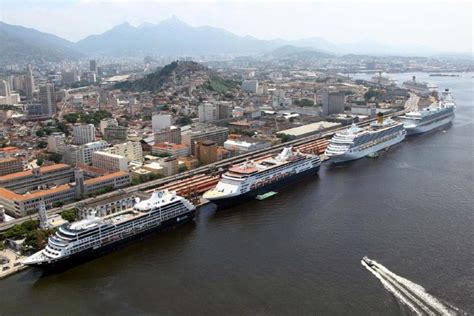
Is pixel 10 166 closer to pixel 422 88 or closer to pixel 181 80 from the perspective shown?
pixel 181 80

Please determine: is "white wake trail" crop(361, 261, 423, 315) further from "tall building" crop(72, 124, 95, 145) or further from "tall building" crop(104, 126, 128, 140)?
"tall building" crop(104, 126, 128, 140)

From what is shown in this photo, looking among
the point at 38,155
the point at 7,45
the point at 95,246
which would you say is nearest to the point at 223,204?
the point at 95,246

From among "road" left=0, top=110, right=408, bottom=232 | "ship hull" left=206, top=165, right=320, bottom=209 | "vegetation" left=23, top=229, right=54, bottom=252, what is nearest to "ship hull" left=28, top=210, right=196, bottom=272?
"vegetation" left=23, top=229, right=54, bottom=252

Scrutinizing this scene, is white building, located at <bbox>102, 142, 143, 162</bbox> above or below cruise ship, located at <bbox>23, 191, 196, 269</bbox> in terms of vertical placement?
above

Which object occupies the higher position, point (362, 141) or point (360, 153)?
point (362, 141)

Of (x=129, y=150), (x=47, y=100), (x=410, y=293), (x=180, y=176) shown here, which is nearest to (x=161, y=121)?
(x=129, y=150)

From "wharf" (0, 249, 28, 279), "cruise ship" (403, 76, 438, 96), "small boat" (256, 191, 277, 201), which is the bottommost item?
"wharf" (0, 249, 28, 279)
